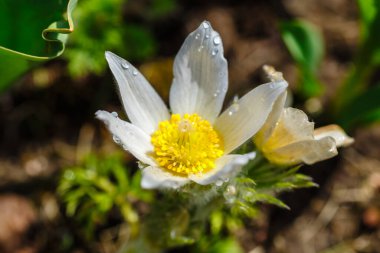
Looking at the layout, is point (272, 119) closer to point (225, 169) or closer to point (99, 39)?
point (225, 169)

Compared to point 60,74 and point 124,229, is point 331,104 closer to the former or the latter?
point 124,229

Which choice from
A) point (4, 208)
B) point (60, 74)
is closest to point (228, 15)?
point (60, 74)

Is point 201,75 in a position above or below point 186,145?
above

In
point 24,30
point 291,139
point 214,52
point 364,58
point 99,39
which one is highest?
point 24,30

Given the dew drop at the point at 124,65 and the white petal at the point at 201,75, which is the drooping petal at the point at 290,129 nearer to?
the white petal at the point at 201,75

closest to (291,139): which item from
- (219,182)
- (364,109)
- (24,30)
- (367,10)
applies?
(219,182)

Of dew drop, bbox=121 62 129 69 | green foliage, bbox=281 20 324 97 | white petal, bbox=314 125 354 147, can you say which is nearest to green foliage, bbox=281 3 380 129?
green foliage, bbox=281 20 324 97

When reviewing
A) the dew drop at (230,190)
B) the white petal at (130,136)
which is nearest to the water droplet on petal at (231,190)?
the dew drop at (230,190)
